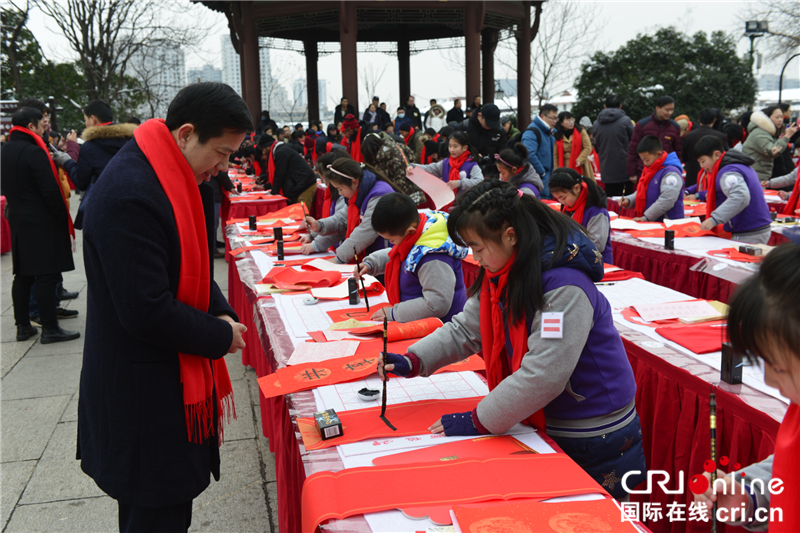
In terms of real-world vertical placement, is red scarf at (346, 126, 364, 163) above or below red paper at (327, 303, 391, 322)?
above

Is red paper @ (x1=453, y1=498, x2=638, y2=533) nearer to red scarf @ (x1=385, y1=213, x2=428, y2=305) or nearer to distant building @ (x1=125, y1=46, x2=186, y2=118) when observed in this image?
red scarf @ (x1=385, y1=213, x2=428, y2=305)

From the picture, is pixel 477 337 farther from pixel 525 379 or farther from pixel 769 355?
pixel 769 355

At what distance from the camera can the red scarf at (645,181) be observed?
500 centimetres

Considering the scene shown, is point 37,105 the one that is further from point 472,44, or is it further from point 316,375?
point 472,44

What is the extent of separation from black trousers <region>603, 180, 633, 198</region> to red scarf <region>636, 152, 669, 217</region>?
237 centimetres

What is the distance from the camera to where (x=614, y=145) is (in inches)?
296

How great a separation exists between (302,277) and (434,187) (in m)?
2.80

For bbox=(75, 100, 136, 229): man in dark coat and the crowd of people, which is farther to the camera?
bbox=(75, 100, 136, 229): man in dark coat

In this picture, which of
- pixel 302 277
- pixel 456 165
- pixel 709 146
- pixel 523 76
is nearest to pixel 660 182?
pixel 709 146

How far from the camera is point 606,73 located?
789 inches

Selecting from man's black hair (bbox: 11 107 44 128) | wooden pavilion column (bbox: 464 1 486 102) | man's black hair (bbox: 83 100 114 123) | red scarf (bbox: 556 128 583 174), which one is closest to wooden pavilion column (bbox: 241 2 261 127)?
wooden pavilion column (bbox: 464 1 486 102)

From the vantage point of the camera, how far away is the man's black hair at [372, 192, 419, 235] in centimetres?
257

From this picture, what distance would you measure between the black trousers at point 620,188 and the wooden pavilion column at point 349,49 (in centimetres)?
878

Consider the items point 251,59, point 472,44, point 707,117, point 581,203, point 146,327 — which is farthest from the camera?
point 251,59
